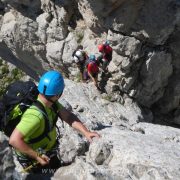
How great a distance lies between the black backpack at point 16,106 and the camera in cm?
727

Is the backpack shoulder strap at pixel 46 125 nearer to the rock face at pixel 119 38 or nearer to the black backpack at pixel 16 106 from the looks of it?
the black backpack at pixel 16 106

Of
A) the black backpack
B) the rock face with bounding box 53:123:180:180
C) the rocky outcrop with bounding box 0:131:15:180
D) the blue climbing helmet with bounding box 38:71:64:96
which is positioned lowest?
the rock face with bounding box 53:123:180:180

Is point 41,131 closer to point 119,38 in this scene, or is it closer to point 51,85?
point 51,85

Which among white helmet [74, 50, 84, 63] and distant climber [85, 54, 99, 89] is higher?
white helmet [74, 50, 84, 63]

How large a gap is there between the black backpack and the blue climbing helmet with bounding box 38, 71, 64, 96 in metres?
0.24

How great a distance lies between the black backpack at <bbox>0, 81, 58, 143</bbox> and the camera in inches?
286

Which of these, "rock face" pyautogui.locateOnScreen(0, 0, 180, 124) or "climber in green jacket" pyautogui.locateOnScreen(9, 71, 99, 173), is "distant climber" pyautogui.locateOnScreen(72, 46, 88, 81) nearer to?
"rock face" pyautogui.locateOnScreen(0, 0, 180, 124)

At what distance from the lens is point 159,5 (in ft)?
74.6

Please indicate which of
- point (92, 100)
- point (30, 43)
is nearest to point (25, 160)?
point (92, 100)

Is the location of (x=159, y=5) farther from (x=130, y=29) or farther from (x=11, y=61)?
(x=11, y=61)

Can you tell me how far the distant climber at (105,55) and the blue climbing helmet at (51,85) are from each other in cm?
1681

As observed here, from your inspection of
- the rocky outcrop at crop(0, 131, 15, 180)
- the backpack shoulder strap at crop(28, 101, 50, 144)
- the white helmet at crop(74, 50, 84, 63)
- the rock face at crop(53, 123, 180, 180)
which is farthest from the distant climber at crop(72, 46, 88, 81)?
the rocky outcrop at crop(0, 131, 15, 180)

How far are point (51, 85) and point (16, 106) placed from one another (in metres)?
0.77

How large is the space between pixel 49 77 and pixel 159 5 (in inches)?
654
